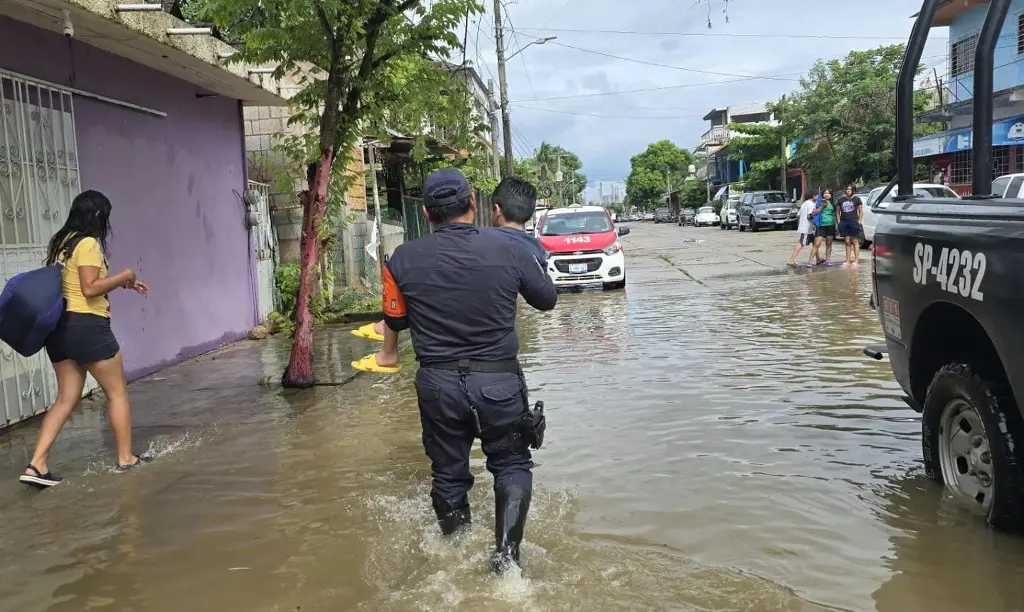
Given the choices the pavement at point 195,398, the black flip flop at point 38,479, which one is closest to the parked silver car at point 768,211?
the pavement at point 195,398

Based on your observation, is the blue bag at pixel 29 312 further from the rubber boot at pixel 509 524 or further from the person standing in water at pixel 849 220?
the person standing in water at pixel 849 220

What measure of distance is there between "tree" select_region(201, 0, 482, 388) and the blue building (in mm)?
19876

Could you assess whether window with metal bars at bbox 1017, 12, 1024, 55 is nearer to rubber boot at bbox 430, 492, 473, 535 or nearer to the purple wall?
the purple wall

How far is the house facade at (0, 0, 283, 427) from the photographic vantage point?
6426mm

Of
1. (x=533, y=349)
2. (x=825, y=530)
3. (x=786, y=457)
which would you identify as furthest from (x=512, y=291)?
(x=533, y=349)

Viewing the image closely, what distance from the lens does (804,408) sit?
19.6ft

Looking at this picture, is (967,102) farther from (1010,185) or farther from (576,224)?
(1010,185)

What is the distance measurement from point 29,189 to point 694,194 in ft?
233

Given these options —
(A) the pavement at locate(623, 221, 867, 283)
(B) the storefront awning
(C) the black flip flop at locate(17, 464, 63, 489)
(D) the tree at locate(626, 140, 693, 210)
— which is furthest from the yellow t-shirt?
(D) the tree at locate(626, 140, 693, 210)

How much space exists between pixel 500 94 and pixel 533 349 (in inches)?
823

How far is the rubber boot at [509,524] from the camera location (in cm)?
331

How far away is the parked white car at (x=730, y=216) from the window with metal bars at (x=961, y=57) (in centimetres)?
1100

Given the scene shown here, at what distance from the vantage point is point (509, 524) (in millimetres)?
3309

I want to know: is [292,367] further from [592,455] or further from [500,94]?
[500,94]
